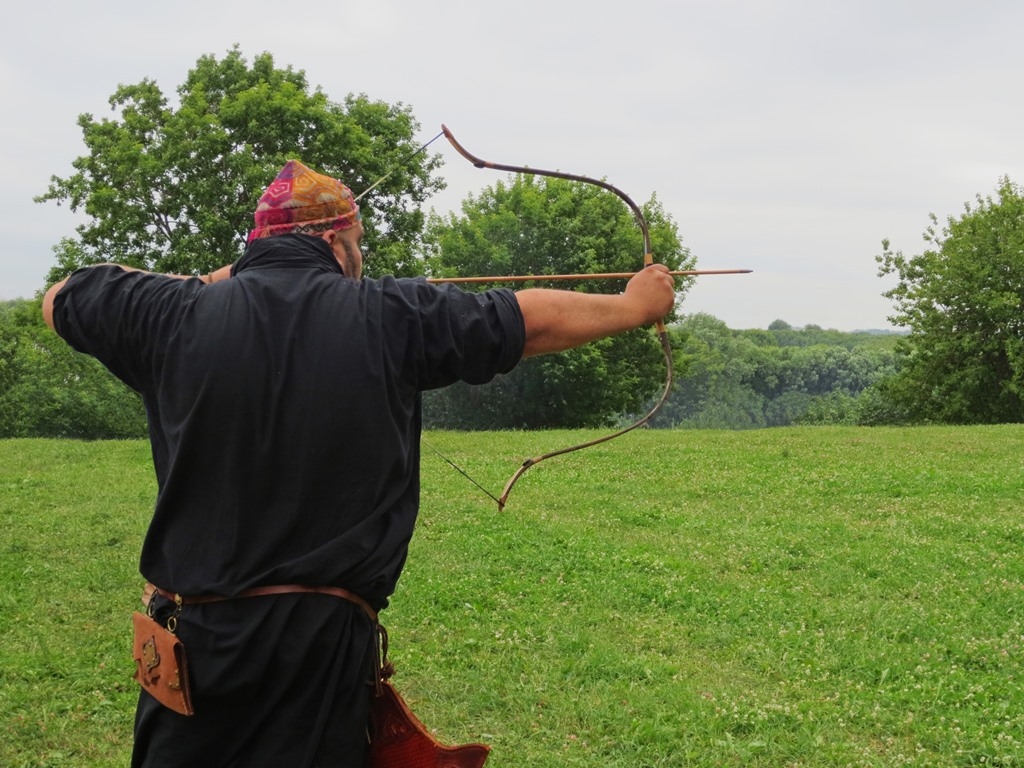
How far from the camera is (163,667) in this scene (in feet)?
7.51

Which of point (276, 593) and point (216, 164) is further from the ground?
point (216, 164)

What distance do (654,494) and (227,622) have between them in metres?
9.82

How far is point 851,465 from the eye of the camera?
13352 mm

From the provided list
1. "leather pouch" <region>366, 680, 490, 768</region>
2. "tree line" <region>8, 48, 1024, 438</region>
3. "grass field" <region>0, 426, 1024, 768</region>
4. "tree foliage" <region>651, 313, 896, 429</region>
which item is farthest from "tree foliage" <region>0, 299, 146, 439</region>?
"tree foliage" <region>651, 313, 896, 429</region>

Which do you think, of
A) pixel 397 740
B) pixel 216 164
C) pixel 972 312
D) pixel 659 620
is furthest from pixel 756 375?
pixel 397 740

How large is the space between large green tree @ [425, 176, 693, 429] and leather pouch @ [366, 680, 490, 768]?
25.4 m

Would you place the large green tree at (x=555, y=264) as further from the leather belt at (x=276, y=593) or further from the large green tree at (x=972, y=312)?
the leather belt at (x=276, y=593)

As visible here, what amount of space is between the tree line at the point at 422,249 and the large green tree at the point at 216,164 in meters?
0.04

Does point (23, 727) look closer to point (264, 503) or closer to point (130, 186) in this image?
point (264, 503)

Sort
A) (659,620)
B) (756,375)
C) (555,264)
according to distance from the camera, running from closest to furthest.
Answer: (659,620) < (555,264) < (756,375)


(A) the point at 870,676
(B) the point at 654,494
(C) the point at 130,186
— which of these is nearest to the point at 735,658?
(A) the point at 870,676

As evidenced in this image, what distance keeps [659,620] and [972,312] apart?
2778 centimetres

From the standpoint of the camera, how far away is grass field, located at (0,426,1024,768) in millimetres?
4824

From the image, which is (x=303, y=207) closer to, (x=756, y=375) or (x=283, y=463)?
(x=283, y=463)
